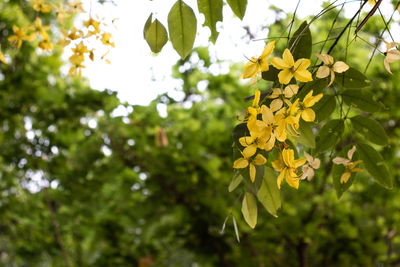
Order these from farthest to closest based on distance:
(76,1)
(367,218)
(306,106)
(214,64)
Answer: (367,218)
(214,64)
(76,1)
(306,106)

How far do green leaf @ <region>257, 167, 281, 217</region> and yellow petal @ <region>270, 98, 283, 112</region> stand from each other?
4.5 inches

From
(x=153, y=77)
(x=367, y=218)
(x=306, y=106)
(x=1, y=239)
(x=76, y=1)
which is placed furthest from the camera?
(x=1, y=239)

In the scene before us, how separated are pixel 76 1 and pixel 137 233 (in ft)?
5.87

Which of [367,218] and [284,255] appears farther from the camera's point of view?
[284,255]

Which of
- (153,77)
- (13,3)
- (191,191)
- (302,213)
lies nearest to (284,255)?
(302,213)

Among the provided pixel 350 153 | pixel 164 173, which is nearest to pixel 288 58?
pixel 350 153

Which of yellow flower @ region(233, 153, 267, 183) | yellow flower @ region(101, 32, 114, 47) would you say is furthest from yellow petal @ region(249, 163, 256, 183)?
yellow flower @ region(101, 32, 114, 47)

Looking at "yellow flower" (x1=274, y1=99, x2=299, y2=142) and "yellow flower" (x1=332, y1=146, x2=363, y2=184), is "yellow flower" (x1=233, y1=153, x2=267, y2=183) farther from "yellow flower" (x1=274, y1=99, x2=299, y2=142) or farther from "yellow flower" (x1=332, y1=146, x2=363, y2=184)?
"yellow flower" (x1=332, y1=146, x2=363, y2=184)

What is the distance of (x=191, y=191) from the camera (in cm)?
212

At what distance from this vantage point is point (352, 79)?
521mm

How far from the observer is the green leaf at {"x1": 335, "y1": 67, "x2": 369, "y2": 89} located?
51 centimetres

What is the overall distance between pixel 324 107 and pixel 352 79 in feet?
0.18

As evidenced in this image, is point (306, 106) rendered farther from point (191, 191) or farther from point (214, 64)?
point (191, 191)

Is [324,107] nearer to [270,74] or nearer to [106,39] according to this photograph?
[270,74]
